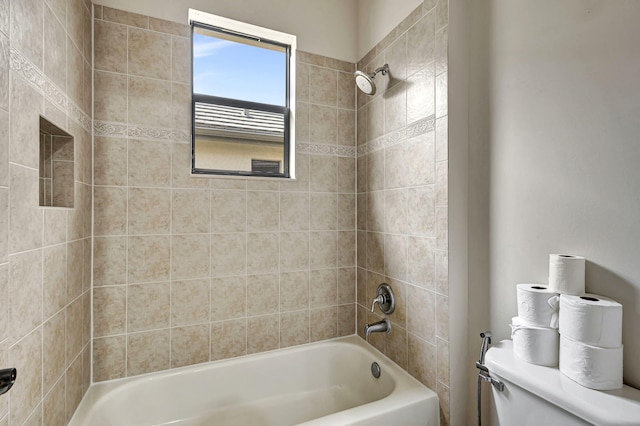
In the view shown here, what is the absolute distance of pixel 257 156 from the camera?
2.04 meters

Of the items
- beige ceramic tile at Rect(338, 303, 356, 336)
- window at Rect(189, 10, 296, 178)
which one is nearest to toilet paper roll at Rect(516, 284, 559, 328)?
beige ceramic tile at Rect(338, 303, 356, 336)

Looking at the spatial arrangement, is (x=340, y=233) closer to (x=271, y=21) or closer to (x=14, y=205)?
(x=271, y=21)

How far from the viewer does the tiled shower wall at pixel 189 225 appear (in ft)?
5.23

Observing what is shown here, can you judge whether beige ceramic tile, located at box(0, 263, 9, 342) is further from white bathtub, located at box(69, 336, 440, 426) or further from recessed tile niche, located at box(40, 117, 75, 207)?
white bathtub, located at box(69, 336, 440, 426)

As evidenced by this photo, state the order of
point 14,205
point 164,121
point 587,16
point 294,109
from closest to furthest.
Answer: point 14,205, point 587,16, point 164,121, point 294,109

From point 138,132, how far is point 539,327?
202 centimetres

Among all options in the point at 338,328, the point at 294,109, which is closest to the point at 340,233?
the point at 338,328

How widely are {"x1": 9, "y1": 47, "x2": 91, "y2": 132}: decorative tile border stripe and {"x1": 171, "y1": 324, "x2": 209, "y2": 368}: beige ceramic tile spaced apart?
119 centimetres

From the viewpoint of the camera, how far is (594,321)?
34.4 inches

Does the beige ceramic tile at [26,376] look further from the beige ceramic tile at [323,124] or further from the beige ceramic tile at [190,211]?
the beige ceramic tile at [323,124]

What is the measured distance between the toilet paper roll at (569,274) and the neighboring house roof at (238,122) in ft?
5.45

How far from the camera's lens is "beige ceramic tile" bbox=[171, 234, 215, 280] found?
171cm

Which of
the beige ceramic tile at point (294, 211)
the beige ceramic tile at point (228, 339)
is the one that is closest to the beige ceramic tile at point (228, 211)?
the beige ceramic tile at point (294, 211)

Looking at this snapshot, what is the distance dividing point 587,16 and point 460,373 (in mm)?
1478
